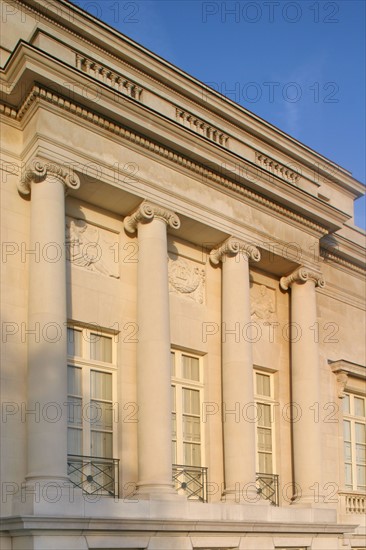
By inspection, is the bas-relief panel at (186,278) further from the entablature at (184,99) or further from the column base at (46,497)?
the column base at (46,497)

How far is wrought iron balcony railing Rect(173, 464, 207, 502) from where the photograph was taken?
1720 centimetres

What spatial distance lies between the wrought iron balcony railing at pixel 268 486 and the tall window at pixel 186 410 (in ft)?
6.83

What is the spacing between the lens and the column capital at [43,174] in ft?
50.4

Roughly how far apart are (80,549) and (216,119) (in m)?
13.8

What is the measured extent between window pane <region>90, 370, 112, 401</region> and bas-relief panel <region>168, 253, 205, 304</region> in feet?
Result: 9.89

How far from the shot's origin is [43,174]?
50.5ft

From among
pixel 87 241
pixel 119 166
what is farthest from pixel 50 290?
pixel 119 166

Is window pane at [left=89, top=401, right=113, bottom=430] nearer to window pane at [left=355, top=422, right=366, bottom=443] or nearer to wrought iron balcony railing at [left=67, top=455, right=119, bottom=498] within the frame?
wrought iron balcony railing at [left=67, top=455, right=119, bottom=498]

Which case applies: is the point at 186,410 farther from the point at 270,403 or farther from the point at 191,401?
the point at 270,403

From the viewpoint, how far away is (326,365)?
22578 mm

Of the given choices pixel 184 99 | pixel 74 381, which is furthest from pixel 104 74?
pixel 74 381

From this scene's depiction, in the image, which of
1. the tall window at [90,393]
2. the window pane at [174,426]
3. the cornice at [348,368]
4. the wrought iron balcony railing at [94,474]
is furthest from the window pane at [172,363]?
the cornice at [348,368]

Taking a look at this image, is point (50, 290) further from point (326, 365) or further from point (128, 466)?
point (326, 365)

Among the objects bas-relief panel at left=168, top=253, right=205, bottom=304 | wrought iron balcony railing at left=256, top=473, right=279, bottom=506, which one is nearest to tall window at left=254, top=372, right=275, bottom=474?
wrought iron balcony railing at left=256, top=473, right=279, bottom=506
